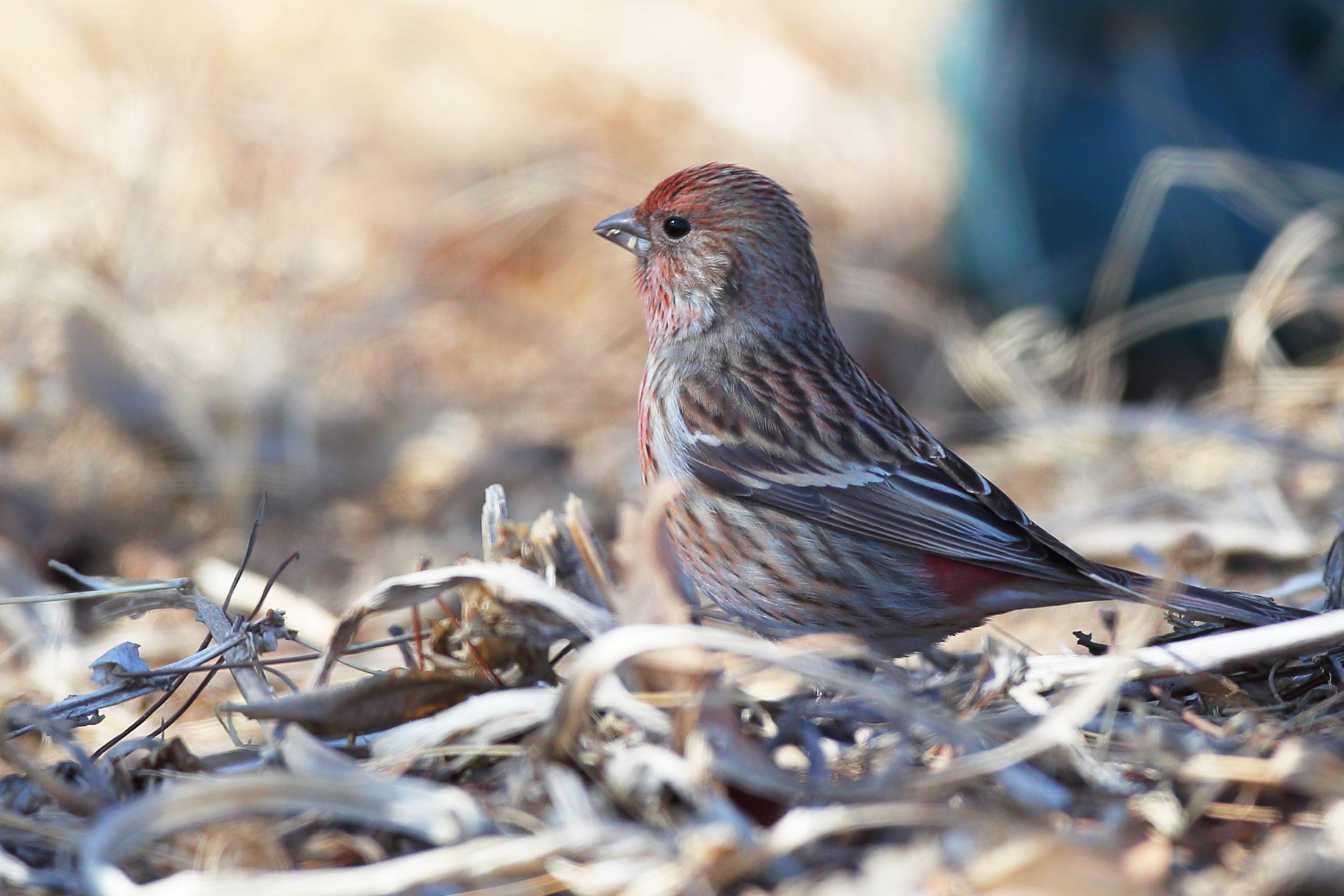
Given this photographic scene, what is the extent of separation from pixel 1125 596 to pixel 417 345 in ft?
14.0

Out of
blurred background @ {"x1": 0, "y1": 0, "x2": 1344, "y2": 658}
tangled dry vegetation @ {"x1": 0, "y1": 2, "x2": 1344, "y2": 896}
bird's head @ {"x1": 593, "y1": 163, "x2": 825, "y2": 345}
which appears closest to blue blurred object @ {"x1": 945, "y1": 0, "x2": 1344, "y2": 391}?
blurred background @ {"x1": 0, "y1": 0, "x2": 1344, "y2": 658}

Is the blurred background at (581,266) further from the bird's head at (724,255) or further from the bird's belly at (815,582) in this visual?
the bird's head at (724,255)

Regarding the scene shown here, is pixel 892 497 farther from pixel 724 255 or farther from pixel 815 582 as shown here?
pixel 724 255

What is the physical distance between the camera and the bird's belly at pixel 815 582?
10.0ft

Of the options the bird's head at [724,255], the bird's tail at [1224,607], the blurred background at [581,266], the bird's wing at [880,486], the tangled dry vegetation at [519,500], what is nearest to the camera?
the tangled dry vegetation at [519,500]

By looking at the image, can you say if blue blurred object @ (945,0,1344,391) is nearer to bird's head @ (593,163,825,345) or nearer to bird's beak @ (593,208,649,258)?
bird's head @ (593,163,825,345)

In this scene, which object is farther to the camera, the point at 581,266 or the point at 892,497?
the point at 581,266


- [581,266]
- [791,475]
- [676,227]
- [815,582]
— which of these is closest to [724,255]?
[676,227]

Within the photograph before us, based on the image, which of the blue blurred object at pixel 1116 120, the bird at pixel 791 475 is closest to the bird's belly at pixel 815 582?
the bird at pixel 791 475

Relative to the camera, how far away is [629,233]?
149 inches

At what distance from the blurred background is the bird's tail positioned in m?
0.78

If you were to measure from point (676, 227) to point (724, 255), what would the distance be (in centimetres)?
17

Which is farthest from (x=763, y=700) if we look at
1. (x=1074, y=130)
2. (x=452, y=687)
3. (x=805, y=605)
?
(x=1074, y=130)

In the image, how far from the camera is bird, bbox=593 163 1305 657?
3.05 meters
